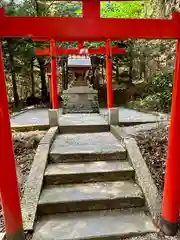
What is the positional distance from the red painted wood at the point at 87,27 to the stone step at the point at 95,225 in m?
2.18

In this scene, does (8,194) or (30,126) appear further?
(30,126)

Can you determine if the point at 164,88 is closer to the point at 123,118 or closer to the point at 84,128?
the point at 123,118

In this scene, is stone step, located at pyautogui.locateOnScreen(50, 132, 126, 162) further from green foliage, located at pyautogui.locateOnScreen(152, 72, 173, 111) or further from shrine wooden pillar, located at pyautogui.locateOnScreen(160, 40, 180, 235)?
green foliage, located at pyautogui.locateOnScreen(152, 72, 173, 111)

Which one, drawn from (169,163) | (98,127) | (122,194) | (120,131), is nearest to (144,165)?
(122,194)

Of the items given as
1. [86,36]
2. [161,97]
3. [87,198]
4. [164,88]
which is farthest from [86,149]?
[164,88]

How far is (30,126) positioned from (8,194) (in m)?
3.04

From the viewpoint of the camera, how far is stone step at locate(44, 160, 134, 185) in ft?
11.0

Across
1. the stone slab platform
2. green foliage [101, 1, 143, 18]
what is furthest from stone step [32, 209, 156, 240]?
green foliage [101, 1, 143, 18]

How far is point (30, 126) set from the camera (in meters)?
5.29

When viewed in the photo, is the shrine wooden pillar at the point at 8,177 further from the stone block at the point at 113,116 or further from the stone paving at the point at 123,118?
the stone paving at the point at 123,118

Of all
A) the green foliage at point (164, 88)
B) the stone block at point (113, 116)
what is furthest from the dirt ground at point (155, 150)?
the green foliage at point (164, 88)

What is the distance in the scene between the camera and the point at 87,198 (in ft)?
9.96

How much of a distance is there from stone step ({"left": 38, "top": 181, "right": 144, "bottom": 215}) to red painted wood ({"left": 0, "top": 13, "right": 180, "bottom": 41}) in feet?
6.69

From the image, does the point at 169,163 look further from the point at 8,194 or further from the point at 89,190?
the point at 8,194
